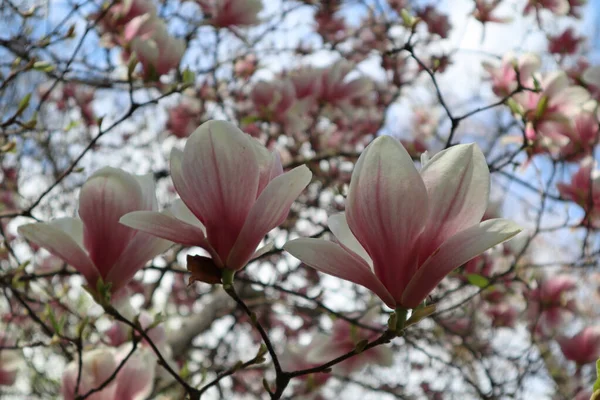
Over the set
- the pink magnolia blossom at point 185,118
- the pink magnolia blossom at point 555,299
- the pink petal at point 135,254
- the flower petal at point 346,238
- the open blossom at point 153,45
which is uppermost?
the pink magnolia blossom at point 185,118

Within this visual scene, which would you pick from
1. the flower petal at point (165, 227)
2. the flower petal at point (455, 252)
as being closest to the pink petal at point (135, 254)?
the flower petal at point (165, 227)

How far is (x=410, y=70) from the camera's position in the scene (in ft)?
11.4

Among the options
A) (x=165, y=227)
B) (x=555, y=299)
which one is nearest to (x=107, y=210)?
(x=165, y=227)

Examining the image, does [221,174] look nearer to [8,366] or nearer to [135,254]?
[135,254]

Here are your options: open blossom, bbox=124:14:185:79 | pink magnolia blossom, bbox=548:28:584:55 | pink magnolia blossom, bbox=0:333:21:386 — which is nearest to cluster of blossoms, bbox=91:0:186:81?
open blossom, bbox=124:14:185:79

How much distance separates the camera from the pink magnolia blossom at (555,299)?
6.88ft

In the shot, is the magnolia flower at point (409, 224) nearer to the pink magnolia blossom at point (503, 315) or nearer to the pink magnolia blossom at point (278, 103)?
the pink magnolia blossom at point (278, 103)

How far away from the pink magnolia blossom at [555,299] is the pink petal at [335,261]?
162 centimetres

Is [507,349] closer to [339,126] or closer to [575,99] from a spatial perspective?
[339,126]

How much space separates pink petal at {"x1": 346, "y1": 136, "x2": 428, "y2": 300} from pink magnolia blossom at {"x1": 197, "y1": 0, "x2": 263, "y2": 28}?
1.54m

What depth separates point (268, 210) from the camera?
62cm

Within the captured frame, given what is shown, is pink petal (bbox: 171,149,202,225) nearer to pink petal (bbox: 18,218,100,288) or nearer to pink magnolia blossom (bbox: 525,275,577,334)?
pink petal (bbox: 18,218,100,288)

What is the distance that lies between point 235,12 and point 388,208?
62.3 inches

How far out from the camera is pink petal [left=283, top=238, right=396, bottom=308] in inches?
23.1
